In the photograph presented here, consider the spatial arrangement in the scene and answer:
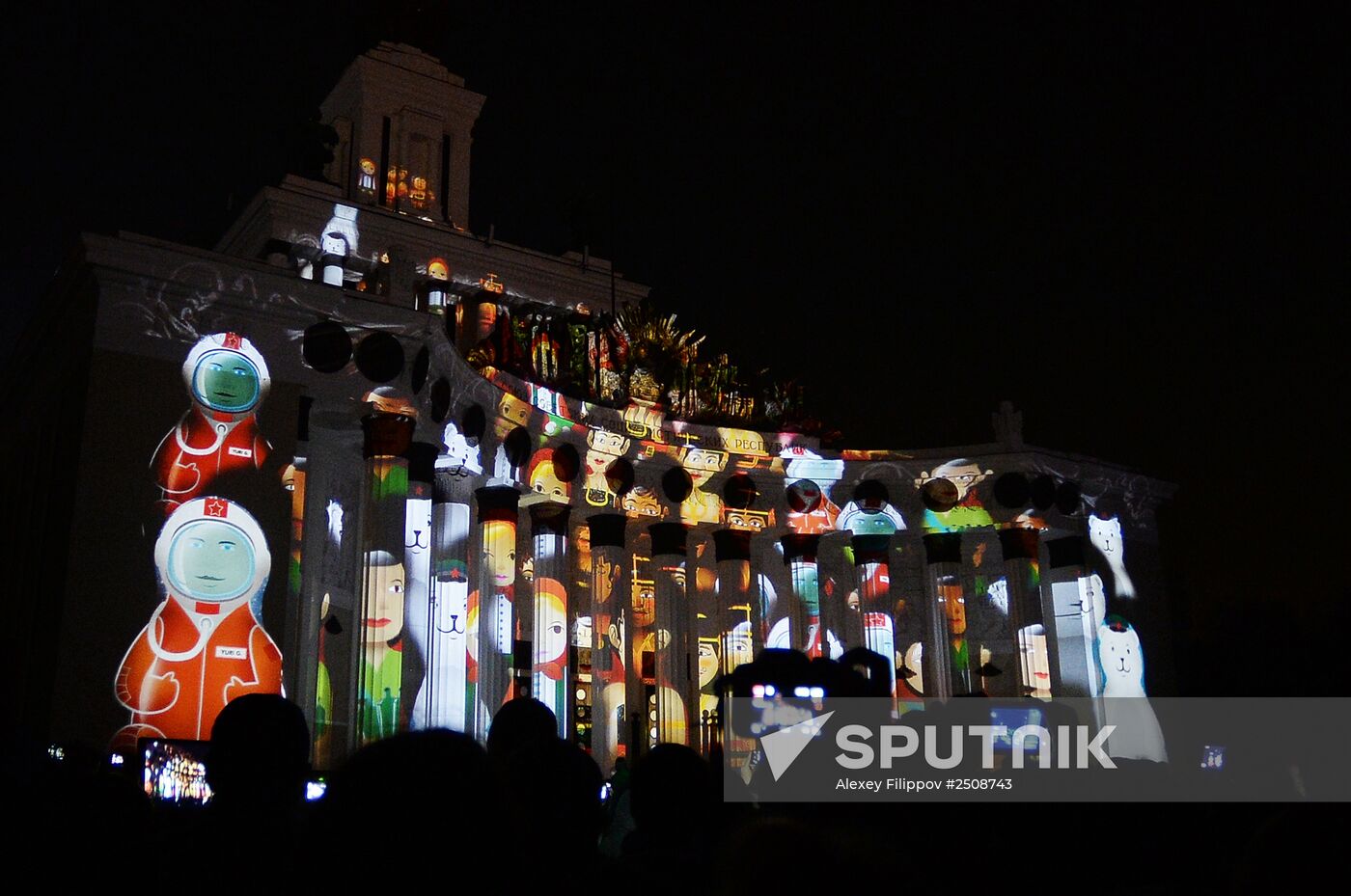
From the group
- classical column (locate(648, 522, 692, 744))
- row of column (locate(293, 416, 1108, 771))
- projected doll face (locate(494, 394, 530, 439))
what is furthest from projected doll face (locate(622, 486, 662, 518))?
projected doll face (locate(494, 394, 530, 439))

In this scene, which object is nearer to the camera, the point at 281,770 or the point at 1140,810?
the point at 281,770

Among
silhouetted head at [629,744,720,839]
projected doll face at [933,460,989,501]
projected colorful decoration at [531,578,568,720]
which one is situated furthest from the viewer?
projected doll face at [933,460,989,501]

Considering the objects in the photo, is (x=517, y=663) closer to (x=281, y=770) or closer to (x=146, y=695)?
(x=146, y=695)

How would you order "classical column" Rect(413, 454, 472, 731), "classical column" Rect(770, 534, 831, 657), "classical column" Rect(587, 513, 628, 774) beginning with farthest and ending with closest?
1. "classical column" Rect(770, 534, 831, 657)
2. "classical column" Rect(587, 513, 628, 774)
3. "classical column" Rect(413, 454, 472, 731)

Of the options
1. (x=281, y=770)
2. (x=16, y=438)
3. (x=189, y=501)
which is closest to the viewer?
(x=281, y=770)

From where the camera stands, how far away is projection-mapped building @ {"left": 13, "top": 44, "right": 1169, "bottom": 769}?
2091cm

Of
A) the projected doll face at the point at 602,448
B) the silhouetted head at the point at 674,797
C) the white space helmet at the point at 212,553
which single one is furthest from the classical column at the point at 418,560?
the silhouetted head at the point at 674,797

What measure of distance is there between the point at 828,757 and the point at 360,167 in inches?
1419

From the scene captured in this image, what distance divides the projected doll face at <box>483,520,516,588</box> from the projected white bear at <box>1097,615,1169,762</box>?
18853 millimetres

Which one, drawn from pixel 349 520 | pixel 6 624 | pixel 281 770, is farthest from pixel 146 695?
pixel 281 770

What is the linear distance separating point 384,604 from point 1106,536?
2421cm

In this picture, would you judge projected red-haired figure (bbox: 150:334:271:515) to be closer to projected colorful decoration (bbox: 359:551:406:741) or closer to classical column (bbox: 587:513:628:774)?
projected colorful decoration (bbox: 359:551:406:741)

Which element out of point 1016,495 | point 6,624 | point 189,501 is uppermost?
point 1016,495

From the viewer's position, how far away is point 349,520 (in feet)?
88.5
